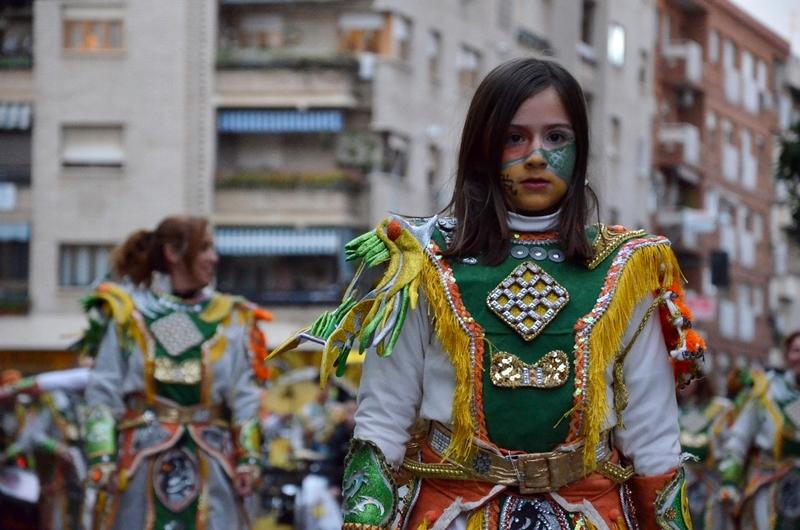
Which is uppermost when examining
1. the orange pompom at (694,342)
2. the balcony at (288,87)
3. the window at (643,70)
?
the window at (643,70)

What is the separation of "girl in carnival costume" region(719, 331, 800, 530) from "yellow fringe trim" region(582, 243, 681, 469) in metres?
7.78

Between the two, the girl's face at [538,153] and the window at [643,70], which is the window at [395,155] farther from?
the girl's face at [538,153]

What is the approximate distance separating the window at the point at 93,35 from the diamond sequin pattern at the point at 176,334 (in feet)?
117

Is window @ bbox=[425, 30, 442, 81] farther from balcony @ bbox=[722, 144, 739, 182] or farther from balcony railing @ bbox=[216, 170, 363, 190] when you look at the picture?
balcony @ bbox=[722, 144, 739, 182]

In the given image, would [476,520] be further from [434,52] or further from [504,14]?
[504,14]

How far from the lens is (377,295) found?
6.06 metres

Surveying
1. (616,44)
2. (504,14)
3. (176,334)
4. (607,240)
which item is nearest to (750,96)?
(616,44)

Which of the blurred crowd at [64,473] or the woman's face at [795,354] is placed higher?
the woman's face at [795,354]

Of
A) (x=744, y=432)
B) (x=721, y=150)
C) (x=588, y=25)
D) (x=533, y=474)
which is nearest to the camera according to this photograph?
(x=533, y=474)

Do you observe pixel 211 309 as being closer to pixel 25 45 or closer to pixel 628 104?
pixel 25 45

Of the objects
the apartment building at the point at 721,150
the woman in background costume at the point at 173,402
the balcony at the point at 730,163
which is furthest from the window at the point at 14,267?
the woman in background costume at the point at 173,402

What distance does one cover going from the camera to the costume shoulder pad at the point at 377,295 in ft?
19.7

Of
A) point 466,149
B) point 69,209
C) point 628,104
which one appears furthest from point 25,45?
point 466,149

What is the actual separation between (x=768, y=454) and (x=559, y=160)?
8173mm
